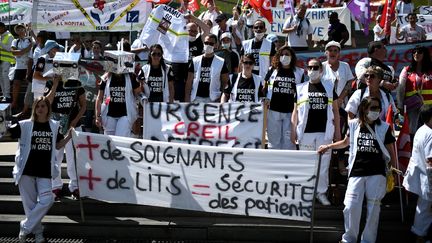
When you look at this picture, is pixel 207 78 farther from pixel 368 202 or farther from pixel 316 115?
pixel 368 202

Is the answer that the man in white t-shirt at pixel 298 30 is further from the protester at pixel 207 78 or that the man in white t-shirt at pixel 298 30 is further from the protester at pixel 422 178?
the protester at pixel 422 178

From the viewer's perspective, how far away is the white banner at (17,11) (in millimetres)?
17422

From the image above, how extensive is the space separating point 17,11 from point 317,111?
11009mm

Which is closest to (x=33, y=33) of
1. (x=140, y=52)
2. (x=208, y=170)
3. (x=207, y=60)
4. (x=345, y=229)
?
(x=140, y=52)

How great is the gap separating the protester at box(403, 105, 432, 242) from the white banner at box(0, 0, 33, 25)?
11.9m

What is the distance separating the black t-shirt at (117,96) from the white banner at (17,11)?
349 inches

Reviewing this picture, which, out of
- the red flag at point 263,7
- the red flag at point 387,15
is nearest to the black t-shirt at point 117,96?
the red flag at point 263,7

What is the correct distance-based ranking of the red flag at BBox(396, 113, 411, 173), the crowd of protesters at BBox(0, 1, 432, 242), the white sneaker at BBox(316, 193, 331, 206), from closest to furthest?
the crowd of protesters at BBox(0, 1, 432, 242)
the white sneaker at BBox(316, 193, 331, 206)
the red flag at BBox(396, 113, 411, 173)

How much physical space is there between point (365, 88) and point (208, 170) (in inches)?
85.1

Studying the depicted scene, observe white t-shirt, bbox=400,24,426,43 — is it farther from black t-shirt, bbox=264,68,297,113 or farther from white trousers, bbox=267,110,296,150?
white trousers, bbox=267,110,296,150

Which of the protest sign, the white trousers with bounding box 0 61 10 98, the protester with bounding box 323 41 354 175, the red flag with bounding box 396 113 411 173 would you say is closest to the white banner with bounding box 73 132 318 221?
the red flag with bounding box 396 113 411 173

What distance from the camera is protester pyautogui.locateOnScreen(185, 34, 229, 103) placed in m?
10.4

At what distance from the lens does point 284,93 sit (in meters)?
9.25

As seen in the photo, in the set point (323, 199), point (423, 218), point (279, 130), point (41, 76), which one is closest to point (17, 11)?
point (41, 76)
